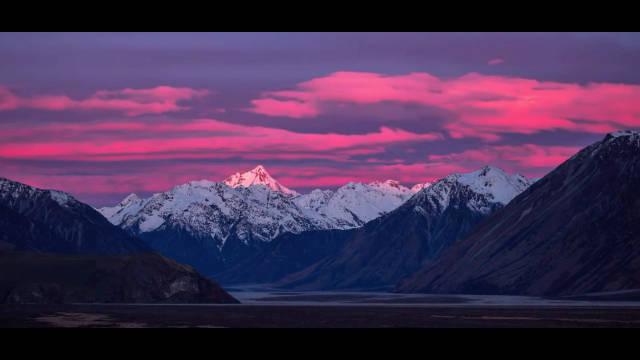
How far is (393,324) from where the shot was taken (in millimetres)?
192875
